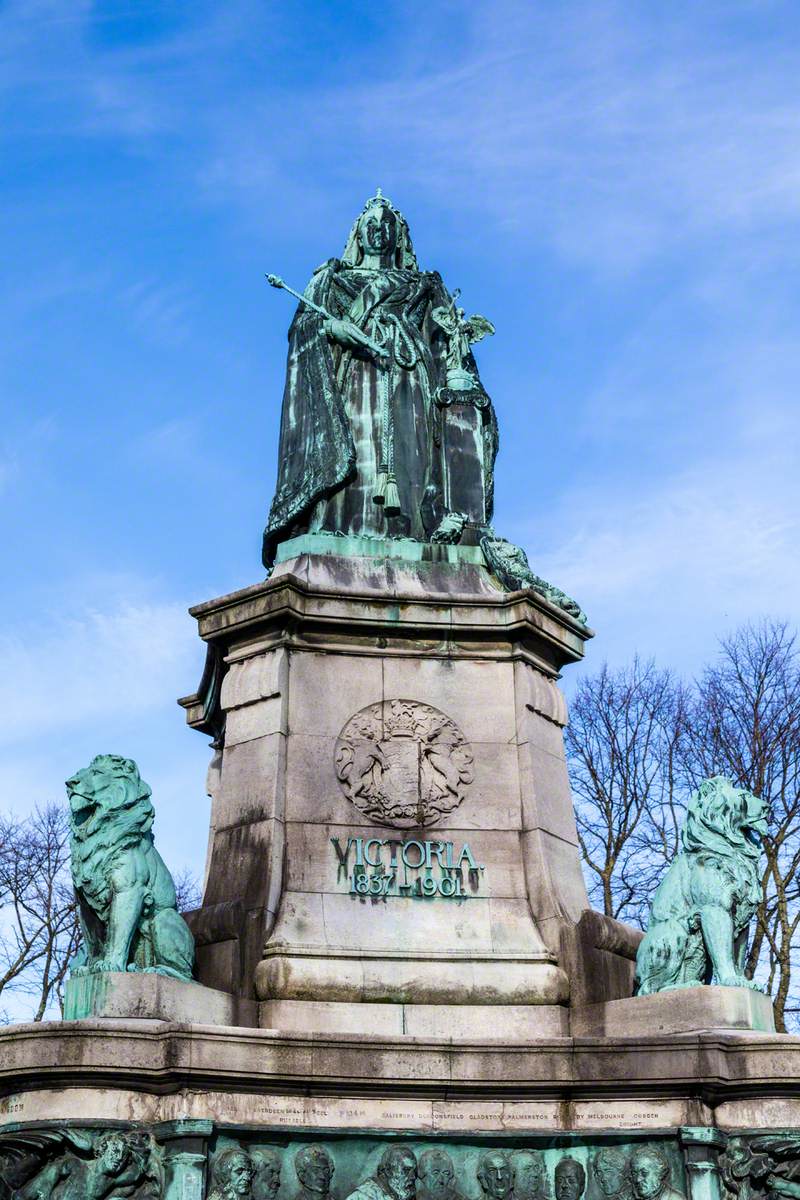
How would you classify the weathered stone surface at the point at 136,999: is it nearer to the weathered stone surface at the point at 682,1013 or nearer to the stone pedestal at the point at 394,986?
the stone pedestal at the point at 394,986

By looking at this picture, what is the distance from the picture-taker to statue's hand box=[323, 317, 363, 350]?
51.5 feet

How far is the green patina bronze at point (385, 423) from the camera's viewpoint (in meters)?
14.9

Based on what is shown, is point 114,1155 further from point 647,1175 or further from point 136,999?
point 647,1175

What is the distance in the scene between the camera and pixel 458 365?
16.1 metres

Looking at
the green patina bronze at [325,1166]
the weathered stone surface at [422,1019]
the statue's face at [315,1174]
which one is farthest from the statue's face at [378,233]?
the statue's face at [315,1174]

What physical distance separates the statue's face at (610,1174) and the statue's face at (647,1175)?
87mm

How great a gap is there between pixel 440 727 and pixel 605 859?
15.3 metres

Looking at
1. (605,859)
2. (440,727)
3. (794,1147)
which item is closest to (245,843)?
(440,727)

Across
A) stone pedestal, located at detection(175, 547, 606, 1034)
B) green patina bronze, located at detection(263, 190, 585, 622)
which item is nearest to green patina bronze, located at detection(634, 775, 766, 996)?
stone pedestal, located at detection(175, 547, 606, 1034)

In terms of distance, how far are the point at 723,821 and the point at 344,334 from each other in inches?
233

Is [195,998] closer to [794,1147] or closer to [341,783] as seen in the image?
[341,783]

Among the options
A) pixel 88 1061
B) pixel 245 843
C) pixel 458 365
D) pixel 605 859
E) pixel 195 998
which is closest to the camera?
pixel 88 1061

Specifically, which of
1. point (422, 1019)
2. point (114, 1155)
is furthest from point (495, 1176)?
point (114, 1155)

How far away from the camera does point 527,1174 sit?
442 inches
